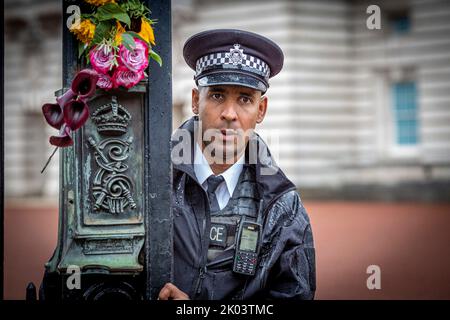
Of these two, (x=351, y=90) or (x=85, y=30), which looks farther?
(x=351, y=90)

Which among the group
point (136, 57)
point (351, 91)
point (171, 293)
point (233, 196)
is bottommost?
point (171, 293)

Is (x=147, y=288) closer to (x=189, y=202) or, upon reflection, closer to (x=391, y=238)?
(x=189, y=202)

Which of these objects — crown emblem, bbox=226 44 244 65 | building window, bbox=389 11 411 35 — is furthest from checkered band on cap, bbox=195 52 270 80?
building window, bbox=389 11 411 35

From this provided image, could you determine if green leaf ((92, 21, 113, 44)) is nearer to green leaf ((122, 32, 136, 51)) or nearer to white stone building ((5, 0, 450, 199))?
green leaf ((122, 32, 136, 51))

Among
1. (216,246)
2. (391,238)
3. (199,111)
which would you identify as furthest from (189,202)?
(391,238)

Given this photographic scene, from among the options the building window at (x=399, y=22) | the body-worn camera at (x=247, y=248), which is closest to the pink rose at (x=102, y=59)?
the body-worn camera at (x=247, y=248)

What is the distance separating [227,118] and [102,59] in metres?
0.66

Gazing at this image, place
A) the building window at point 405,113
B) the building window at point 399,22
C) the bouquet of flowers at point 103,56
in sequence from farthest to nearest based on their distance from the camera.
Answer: the building window at point 405,113, the building window at point 399,22, the bouquet of flowers at point 103,56

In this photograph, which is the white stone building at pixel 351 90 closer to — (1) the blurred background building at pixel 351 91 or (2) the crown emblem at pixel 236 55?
(1) the blurred background building at pixel 351 91

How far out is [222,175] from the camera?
3131 mm

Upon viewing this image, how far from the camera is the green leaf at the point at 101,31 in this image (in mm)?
2746

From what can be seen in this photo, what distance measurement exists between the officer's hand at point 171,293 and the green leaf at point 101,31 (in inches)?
44.7

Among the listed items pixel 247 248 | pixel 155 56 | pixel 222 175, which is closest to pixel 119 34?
pixel 155 56

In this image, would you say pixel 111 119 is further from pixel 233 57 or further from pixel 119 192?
pixel 233 57
